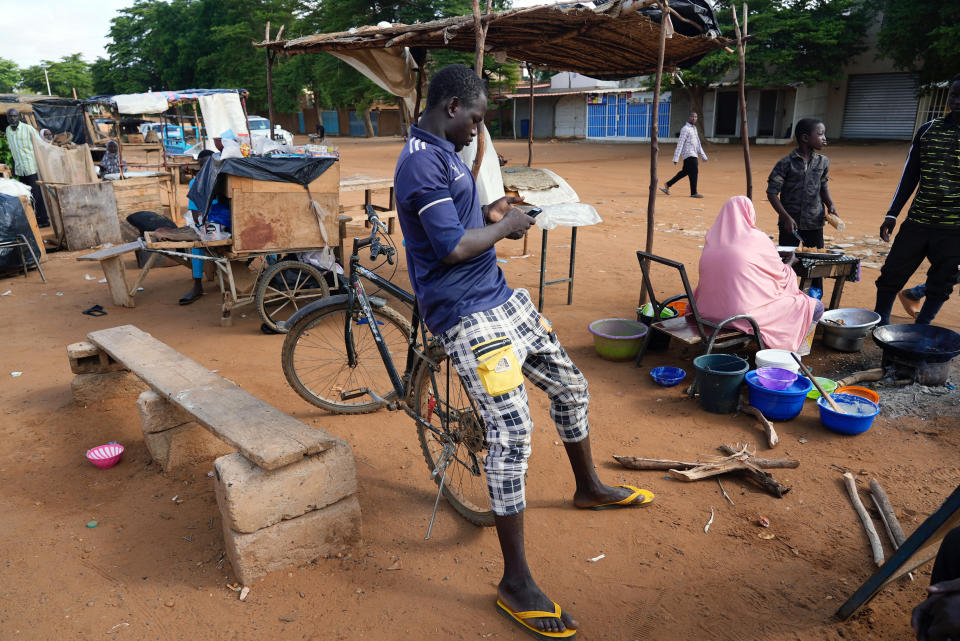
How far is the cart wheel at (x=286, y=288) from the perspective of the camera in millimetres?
5746

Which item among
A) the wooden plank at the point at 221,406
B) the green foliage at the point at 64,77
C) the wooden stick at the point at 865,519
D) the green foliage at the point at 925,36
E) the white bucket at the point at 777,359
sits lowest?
the wooden stick at the point at 865,519

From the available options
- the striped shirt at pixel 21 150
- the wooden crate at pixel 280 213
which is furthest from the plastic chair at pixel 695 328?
the striped shirt at pixel 21 150

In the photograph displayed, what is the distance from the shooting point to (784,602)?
248cm

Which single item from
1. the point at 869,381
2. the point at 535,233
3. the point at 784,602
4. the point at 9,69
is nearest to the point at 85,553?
the point at 784,602

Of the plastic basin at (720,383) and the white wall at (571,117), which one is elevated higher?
A: the white wall at (571,117)

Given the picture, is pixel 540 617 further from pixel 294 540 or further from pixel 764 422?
pixel 764 422

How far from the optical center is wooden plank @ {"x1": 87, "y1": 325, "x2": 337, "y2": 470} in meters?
2.62

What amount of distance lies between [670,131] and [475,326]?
98.3ft

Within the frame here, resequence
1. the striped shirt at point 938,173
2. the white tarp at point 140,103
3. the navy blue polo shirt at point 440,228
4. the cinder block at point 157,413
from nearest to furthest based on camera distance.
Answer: the navy blue polo shirt at point 440,228
the cinder block at point 157,413
the striped shirt at point 938,173
the white tarp at point 140,103

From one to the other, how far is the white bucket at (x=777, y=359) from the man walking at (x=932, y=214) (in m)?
1.43

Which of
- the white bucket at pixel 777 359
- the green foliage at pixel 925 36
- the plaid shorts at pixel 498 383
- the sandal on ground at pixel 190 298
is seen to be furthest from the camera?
the green foliage at pixel 925 36

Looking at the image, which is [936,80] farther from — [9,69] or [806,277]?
[9,69]

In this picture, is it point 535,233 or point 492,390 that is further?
point 535,233

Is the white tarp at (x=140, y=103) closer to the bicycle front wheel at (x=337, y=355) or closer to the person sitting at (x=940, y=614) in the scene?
A: the bicycle front wheel at (x=337, y=355)
